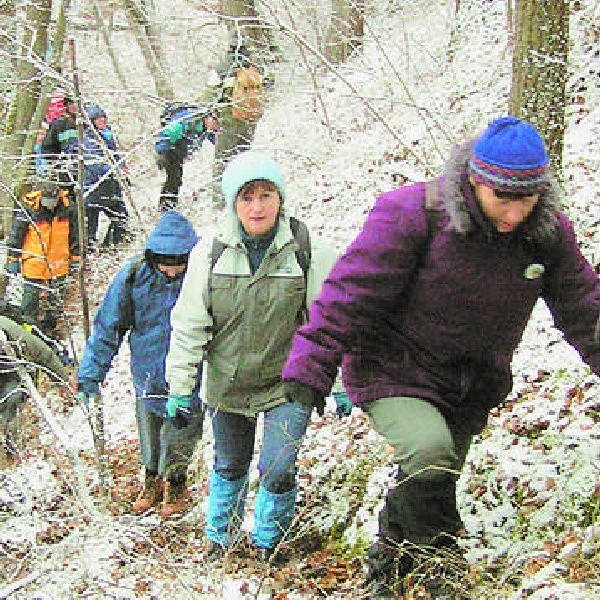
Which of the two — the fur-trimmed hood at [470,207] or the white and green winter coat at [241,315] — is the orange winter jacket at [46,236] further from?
the fur-trimmed hood at [470,207]

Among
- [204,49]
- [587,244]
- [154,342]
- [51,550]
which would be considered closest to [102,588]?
[51,550]

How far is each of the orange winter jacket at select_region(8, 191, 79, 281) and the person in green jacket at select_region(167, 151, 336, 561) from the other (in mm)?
5347

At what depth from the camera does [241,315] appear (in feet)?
13.7

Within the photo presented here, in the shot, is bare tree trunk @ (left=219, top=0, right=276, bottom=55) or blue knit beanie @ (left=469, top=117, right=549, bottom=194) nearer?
blue knit beanie @ (left=469, top=117, right=549, bottom=194)

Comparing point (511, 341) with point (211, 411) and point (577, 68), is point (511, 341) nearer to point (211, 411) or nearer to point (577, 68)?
point (211, 411)

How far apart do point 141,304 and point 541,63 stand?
309cm

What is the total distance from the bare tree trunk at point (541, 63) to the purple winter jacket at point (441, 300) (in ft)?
9.68

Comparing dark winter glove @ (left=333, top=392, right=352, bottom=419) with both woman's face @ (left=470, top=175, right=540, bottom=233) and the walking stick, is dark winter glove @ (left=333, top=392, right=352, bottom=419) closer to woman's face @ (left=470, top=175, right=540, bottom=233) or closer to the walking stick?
woman's face @ (left=470, top=175, right=540, bottom=233)

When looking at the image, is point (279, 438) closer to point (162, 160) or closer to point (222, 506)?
point (222, 506)

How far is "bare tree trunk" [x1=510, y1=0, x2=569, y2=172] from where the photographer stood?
5.68 meters

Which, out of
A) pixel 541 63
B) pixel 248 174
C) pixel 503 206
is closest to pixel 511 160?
pixel 503 206

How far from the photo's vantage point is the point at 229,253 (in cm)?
412

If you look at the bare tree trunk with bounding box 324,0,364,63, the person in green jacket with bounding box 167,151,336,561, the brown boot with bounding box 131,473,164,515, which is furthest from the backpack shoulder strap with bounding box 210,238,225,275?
the bare tree trunk with bounding box 324,0,364,63

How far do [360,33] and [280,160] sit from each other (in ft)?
14.5
